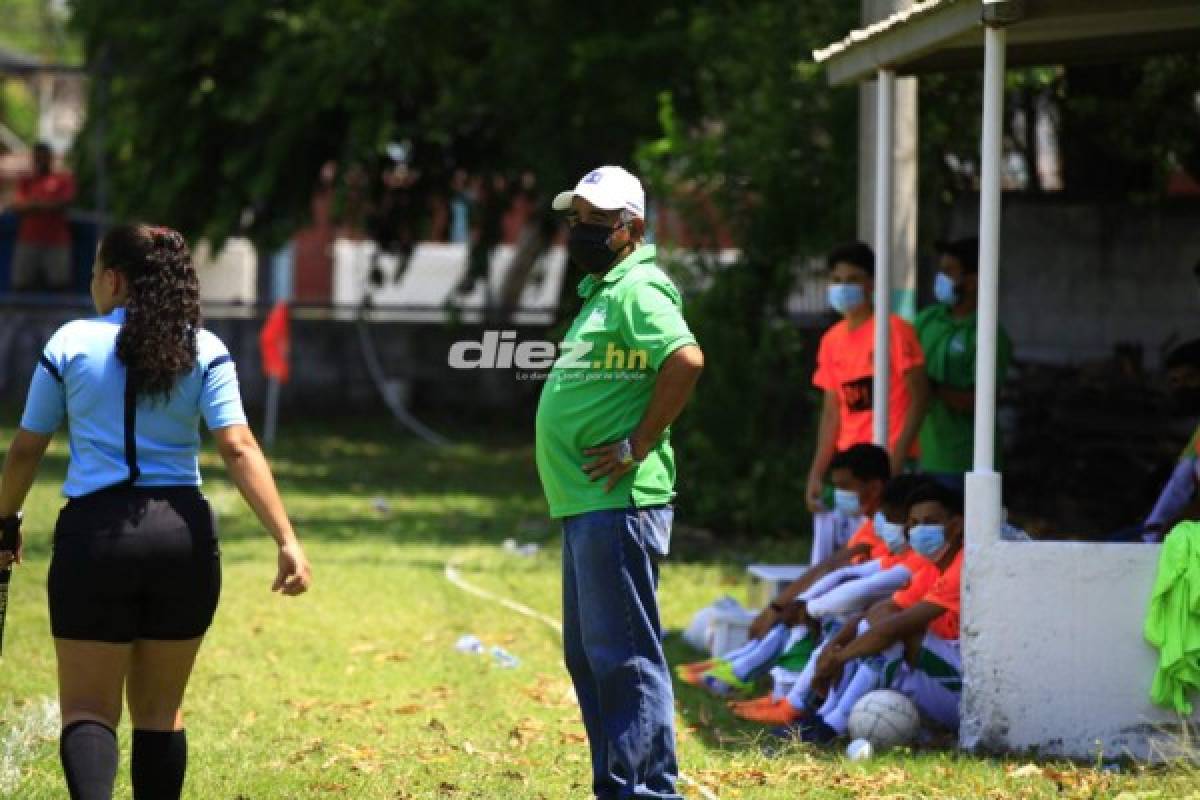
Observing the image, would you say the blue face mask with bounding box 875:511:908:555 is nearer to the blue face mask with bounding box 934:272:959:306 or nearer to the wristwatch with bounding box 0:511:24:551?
the blue face mask with bounding box 934:272:959:306

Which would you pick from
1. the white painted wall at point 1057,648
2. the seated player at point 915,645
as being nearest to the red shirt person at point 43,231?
the seated player at point 915,645

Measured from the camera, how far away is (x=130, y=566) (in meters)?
6.09

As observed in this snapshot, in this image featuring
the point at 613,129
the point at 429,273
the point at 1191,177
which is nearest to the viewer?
the point at 1191,177

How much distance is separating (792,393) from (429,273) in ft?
46.4

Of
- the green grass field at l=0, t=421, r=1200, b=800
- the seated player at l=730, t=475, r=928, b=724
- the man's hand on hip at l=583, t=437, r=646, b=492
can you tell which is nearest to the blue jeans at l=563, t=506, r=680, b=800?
the man's hand on hip at l=583, t=437, r=646, b=492

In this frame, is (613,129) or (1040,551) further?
(613,129)

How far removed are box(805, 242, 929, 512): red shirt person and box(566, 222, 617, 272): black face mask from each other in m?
3.78

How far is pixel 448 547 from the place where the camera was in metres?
14.7

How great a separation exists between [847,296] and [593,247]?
4.13m

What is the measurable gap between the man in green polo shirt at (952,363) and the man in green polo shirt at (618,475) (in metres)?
4.13

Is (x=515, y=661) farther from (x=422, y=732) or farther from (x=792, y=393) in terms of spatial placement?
(x=792, y=393)

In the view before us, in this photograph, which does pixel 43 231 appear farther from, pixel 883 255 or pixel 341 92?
pixel 883 255

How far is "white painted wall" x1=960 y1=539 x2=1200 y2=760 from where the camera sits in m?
8.47

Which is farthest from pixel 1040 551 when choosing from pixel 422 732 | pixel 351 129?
pixel 351 129
